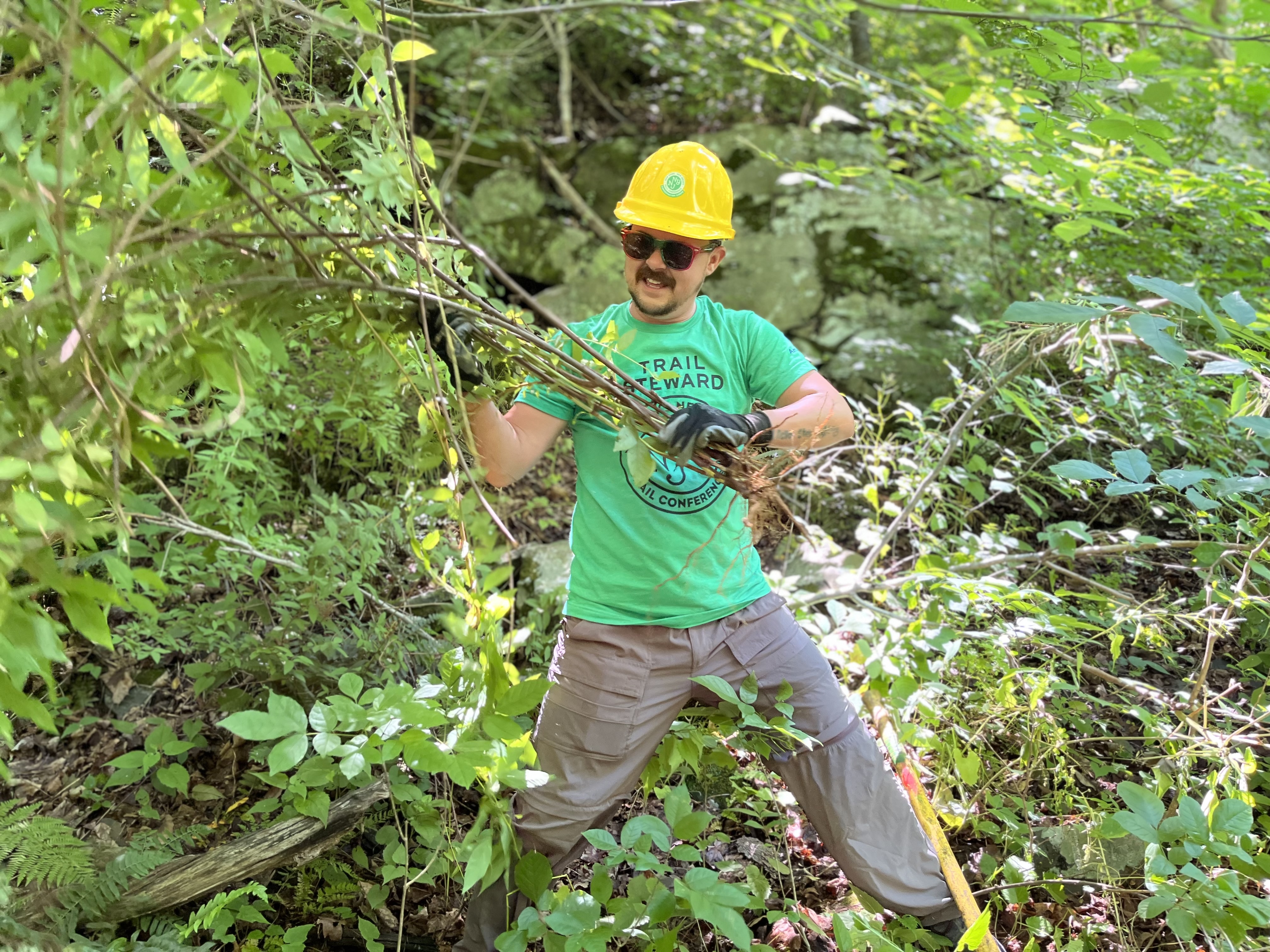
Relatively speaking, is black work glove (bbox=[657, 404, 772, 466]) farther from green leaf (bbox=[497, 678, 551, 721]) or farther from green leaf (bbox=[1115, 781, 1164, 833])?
green leaf (bbox=[1115, 781, 1164, 833])

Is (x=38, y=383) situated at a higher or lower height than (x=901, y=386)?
higher

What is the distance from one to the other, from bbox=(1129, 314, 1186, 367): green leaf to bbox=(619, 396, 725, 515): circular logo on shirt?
102 centimetres

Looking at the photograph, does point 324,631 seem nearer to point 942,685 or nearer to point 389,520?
point 389,520

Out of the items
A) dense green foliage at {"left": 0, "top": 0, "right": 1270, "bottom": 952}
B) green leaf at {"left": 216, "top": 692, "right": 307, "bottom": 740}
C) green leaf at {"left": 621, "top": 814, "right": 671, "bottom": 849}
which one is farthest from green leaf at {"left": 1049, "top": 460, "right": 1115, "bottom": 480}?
green leaf at {"left": 216, "top": 692, "right": 307, "bottom": 740}

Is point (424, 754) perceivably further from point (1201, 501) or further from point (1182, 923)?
point (1201, 501)

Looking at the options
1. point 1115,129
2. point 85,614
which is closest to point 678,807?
point 85,614

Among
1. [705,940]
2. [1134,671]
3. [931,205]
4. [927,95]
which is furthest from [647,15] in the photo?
[705,940]

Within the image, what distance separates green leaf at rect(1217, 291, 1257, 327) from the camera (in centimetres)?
175

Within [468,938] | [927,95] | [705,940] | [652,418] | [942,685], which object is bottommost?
[705,940]

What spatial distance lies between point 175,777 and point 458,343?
1746 millimetres

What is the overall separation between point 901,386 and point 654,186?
3.02 meters

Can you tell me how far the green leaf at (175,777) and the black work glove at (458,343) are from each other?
1.62 m

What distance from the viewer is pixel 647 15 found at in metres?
7.79

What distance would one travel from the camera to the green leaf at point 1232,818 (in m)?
1.90
